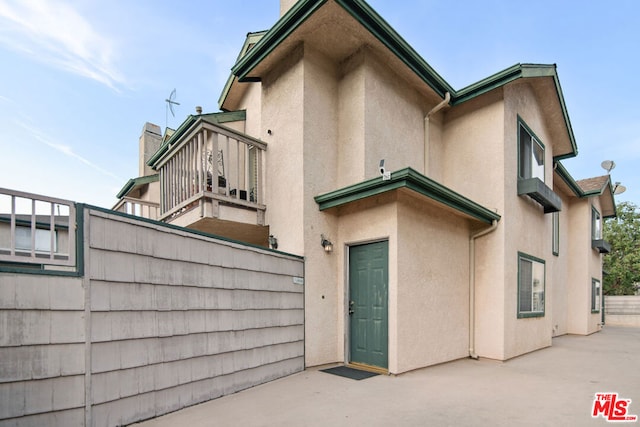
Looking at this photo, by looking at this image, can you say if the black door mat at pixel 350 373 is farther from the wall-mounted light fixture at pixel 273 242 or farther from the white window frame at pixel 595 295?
the white window frame at pixel 595 295

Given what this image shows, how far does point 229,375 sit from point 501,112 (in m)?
6.67

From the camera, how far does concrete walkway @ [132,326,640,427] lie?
Result: 3367 millimetres

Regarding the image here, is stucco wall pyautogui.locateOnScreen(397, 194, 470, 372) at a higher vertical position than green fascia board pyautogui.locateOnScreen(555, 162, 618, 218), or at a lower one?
lower

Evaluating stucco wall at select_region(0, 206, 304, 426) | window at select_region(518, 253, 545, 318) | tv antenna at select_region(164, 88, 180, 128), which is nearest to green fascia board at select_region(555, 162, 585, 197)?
window at select_region(518, 253, 545, 318)

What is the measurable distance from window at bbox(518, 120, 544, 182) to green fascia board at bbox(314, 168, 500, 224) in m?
1.94

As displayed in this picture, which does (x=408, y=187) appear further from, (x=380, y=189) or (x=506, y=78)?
(x=506, y=78)

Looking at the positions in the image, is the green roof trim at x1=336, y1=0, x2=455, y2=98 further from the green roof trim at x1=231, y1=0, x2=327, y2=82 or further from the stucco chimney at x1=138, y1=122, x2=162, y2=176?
the stucco chimney at x1=138, y1=122, x2=162, y2=176

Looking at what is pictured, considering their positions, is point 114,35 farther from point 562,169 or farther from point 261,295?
point 562,169

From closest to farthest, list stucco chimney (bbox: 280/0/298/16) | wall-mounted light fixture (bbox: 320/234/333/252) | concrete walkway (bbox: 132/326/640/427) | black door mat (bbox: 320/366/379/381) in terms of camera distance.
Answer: concrete walkway (bbox: 132/326/640/427) < black door mat (bbox: 320/366/379/381) < wall-mounted light fixture (bbox: 320/234/333/252) < stucco chimney (bbox: 280/0/298/16)

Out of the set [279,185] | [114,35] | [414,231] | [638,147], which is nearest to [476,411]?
[414,231]

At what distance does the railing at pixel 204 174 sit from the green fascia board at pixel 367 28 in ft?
5.21

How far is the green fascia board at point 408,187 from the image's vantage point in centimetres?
481

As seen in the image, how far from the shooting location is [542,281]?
8.09 meters

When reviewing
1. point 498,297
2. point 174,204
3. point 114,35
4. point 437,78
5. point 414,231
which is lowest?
point 498,297
